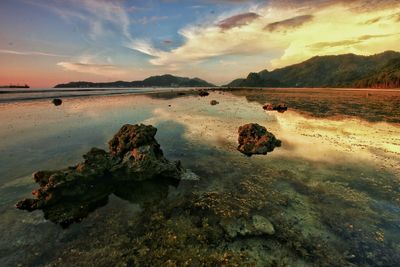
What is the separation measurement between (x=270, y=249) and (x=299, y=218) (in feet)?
11.7

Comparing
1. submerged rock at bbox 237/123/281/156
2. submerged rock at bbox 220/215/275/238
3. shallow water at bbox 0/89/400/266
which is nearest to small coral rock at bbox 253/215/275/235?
submerged rock at bbox 220/215/275/238

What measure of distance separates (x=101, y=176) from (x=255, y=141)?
17678mm

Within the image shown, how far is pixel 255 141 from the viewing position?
2844 centimetres

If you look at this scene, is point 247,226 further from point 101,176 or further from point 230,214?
point 101,176

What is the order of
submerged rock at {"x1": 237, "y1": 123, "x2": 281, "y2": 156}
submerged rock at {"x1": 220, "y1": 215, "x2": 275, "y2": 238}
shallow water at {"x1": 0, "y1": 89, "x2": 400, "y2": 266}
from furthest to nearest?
submerged rock at {"x1": 237, "y1": 123, "x2": 281, "y2": 156}, submerged rock at {"x1": 220, "y1": 215, "x2": 275, "y2": 238}, shallow water at {"x1": 0, "y1": 89, "x2": 400, "y2": 266}

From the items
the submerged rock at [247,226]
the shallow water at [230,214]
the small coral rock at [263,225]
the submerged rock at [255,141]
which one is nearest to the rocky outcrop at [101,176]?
the shallow water at [230,214]

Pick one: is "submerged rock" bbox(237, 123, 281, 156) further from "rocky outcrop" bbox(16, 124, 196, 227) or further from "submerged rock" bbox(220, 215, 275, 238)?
"submerged rock" bbox(220, 215, 275, 238)

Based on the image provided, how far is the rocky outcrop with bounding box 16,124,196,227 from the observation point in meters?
15.3

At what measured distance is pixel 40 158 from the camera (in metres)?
24.3

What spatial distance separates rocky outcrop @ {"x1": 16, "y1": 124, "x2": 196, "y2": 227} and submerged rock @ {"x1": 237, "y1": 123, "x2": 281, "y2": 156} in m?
9.87

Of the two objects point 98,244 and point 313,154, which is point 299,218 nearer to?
point 98,244

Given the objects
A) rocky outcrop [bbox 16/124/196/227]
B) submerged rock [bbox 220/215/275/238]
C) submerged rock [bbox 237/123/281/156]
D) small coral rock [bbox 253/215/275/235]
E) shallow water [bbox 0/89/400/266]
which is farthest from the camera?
submerged rock [bbox 237/123/281/156]

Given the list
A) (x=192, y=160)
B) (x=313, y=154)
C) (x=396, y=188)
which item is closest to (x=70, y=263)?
(x=192, y=160)

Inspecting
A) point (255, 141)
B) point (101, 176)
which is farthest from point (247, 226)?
point (255, 141)
